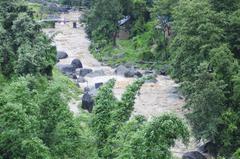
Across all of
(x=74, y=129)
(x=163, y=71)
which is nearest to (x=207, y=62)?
(x=74, y=129)

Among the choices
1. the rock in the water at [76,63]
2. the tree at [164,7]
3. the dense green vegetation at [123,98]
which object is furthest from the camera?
the rock in the water at [76,63]

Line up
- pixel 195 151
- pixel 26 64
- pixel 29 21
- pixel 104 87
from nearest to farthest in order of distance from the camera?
pixel 104 87 < pixel 26 64 < pixel 195 151 < pixel 29 21

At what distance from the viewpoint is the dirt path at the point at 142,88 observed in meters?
46.0

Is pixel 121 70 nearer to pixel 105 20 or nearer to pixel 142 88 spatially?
pixel 142 88

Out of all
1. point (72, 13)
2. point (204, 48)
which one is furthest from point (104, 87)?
point (72, 13)

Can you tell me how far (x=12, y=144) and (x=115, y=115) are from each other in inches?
223

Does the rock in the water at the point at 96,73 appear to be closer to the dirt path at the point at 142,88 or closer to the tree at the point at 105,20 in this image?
the dirt path at the point at 142,88

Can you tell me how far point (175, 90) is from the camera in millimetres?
52531

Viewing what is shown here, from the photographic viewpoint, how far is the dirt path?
45969 millimetres

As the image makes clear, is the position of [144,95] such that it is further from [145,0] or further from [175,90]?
[145,0]

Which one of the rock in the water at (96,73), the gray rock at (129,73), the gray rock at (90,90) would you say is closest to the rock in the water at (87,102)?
the gray rock at (90,90)

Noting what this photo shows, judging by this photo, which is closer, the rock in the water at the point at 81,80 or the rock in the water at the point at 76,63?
the rock in the water at the point at 81,80

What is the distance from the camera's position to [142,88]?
174 feet

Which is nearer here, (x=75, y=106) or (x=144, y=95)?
(x=75, y=106)
